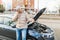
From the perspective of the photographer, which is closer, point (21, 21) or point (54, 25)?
point (21, 21)

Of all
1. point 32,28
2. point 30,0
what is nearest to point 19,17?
point 32,28

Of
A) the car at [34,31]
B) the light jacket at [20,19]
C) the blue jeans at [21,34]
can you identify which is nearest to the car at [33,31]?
the car at [34,31]

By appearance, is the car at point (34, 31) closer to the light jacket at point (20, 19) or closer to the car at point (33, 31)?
the car at point (33, 31)

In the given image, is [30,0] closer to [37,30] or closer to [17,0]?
[17,0]

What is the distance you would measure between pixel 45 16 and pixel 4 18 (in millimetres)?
1031

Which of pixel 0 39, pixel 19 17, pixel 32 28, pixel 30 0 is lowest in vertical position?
pixel 0 39

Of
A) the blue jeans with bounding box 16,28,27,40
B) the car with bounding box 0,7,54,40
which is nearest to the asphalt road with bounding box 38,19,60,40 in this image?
the car with bounding box 0,7,54,40

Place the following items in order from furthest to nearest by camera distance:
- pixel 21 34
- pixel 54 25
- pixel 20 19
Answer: pixel 54 25, pixel 21 34, pixel 20 19

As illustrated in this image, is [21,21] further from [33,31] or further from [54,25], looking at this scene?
[54,25]

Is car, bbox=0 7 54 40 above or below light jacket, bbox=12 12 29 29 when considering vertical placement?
below

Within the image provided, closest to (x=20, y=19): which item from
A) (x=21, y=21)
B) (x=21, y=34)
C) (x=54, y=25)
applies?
(x=21, y=21)

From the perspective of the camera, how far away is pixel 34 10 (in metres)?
4.16

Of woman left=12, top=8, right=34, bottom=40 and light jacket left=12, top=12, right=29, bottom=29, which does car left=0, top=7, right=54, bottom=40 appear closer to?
woman left=12, top=8, right=34, bottom=40

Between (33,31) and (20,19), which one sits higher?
(20,19)
